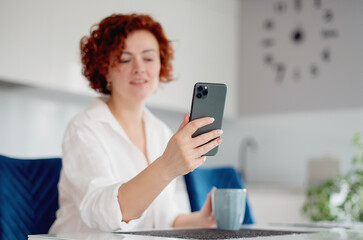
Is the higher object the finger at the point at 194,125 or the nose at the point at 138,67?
the nose at the point at 138,67

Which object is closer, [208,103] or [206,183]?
[208,103]

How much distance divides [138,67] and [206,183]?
0.64 m

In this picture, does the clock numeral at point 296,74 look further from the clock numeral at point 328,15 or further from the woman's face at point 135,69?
the woman's face at point 135,69

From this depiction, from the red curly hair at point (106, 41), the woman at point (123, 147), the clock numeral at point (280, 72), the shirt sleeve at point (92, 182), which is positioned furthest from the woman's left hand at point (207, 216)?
the clock numeral at point (280, 72)

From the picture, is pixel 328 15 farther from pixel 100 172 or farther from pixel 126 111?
pixel 100 172

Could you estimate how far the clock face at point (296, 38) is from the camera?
4133 mm

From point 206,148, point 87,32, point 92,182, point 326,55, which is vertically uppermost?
point 87,32

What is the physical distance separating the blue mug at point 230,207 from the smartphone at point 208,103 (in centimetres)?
28

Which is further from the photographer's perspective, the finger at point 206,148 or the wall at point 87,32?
the wall at point 87,32

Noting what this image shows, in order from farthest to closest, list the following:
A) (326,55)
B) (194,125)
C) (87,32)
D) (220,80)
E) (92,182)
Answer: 1. (220,80)
2. (326,55)
3. (87,32)
4. (92,182)
5. (194,125)

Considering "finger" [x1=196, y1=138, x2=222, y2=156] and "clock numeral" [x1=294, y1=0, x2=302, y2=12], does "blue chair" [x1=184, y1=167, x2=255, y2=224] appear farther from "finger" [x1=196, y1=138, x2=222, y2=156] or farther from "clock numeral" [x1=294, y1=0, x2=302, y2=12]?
"clock numeral" [x1=294, y1=0, x2=302, y2=12]

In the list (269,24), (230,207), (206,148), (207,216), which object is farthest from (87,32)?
(206,148)

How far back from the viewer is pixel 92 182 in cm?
138

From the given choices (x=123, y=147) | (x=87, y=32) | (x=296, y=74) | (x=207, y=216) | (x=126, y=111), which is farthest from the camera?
(x=296, y=74)
